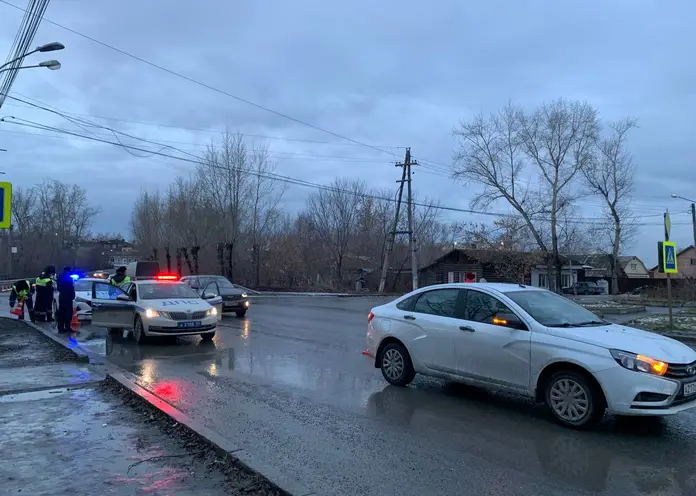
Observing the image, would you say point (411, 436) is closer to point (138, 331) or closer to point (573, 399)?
point (573, 399)

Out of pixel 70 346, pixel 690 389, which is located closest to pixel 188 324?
pixel 70 346

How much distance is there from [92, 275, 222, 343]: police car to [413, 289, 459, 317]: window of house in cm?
671

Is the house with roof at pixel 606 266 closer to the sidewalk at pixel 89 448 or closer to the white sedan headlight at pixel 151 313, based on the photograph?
the white sedan headlight at pixel 151 313

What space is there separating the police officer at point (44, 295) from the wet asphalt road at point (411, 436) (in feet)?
29.8

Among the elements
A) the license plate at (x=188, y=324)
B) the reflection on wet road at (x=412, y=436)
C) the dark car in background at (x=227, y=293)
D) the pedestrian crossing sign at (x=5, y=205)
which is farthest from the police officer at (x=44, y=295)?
the reflection on wet road at (x=412, y=436)

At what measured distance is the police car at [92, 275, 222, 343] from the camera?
12.9 meters

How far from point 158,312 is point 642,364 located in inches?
405

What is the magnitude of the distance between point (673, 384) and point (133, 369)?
8427mm

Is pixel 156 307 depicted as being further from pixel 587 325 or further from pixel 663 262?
pixel 663 262

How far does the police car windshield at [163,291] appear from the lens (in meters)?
13.8

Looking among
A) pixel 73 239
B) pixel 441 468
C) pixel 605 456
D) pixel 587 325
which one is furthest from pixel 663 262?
pixel 73 239

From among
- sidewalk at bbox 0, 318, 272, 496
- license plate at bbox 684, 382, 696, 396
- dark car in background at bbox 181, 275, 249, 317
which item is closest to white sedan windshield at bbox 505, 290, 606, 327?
license plate at bbox 684, 382, 696, 396

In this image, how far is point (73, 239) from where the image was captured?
77625 mm

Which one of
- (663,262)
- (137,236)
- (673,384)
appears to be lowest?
(673,384)
